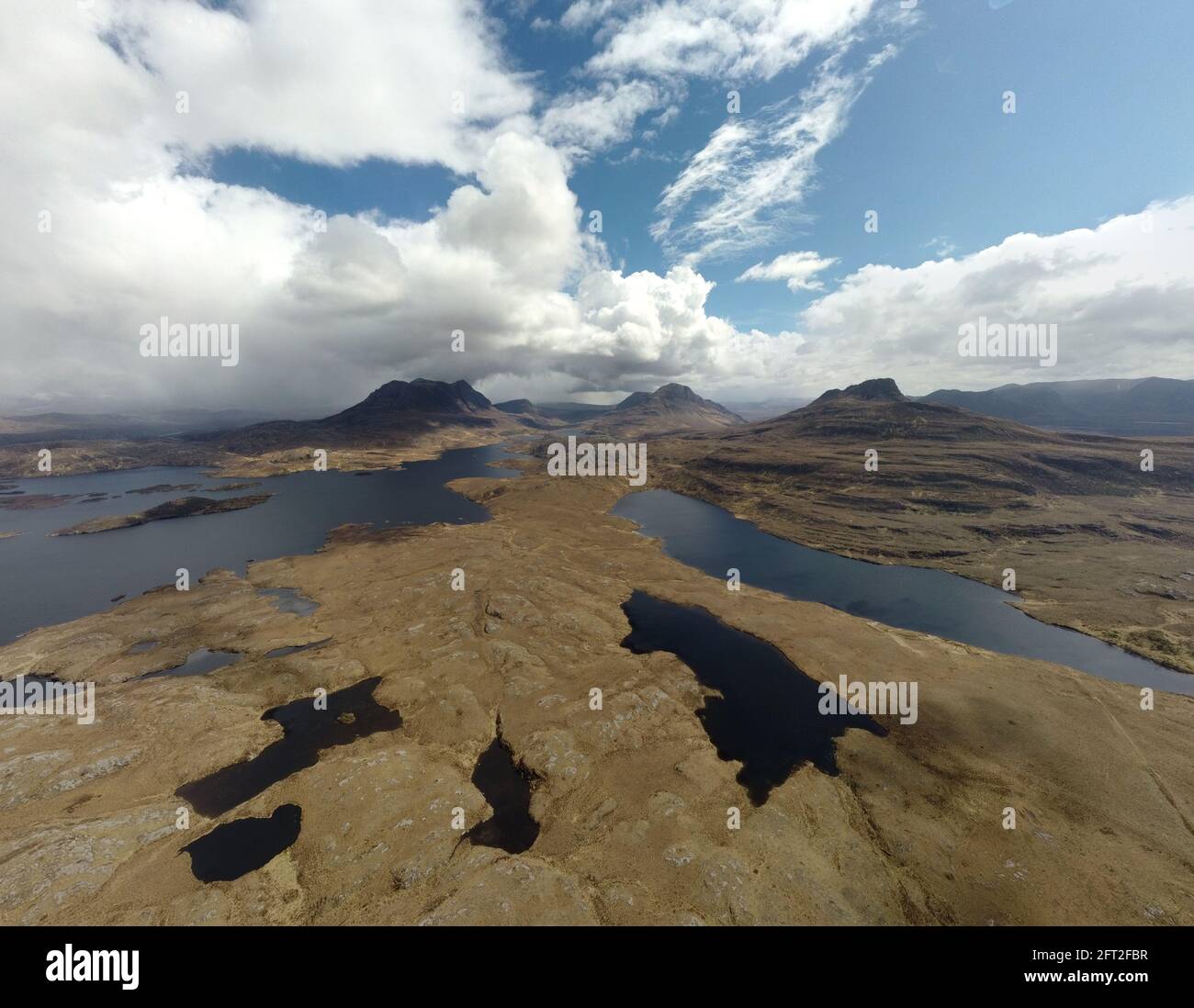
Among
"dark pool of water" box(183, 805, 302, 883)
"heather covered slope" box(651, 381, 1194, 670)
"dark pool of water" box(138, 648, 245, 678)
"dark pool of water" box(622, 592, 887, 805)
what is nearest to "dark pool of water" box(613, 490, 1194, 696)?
"heather covered slope" box(651, 381, 1194, 670)

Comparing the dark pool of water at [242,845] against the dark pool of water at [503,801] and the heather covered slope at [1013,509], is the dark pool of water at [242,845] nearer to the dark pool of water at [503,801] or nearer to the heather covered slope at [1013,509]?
the dark pool of water at [503,801]

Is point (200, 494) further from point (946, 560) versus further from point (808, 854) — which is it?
point (946, 560)

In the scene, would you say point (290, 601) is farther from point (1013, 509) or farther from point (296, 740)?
point (1013, 509)

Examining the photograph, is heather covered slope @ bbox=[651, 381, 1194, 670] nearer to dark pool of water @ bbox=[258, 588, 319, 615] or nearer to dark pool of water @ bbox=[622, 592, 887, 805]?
dark pool of water @ bbox=[622, 592, 887, 805]

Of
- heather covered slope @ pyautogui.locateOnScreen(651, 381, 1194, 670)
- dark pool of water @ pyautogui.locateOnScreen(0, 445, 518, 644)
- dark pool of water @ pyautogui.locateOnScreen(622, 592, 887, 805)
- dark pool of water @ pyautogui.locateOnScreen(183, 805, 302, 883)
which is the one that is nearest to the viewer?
dark pool of water @ pyautogui.locateOnScreen(183, 805, 302, 883)

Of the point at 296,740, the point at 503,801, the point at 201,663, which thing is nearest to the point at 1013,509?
the point at 503,801

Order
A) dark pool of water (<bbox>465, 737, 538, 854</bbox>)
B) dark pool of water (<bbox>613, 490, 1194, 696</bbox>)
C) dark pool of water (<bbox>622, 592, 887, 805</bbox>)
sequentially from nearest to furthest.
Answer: dark pool of water (<bbox>465, 737, 538, 854</bbox>) < dark pool of water (<bbox>622, 592, 887, 805</bbox>) < dark pool of water (<bbox>613, 490, 1194, 696</bbox>)

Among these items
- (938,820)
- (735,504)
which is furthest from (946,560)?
(938,820)
